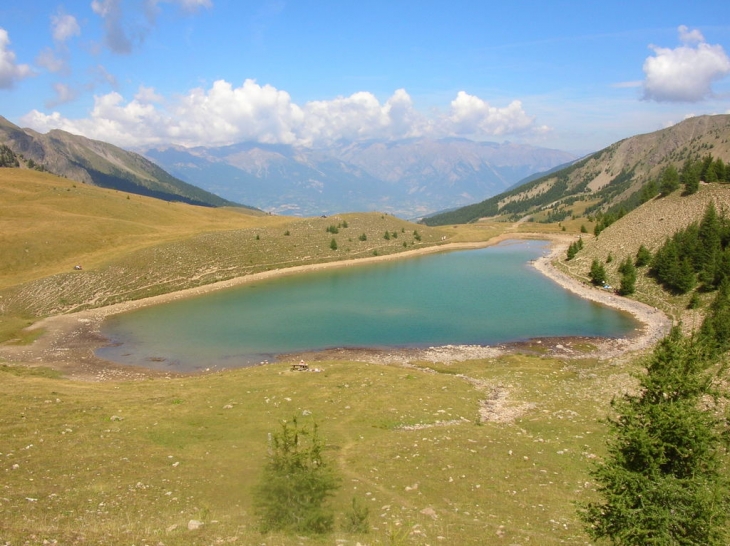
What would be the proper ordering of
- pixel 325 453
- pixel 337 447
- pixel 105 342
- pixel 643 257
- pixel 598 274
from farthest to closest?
pixel 598 274 < pixel 643 257 < pixel 105 342 < pixel 337 447 < pixel 325 453

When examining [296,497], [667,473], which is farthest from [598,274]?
[296,497]

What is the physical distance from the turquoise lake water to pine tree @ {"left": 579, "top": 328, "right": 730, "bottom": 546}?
36.6 metres

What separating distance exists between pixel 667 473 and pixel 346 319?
50.0 meters

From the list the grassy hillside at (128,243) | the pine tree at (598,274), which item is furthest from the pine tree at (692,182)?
the grassy hillside at (128,243)

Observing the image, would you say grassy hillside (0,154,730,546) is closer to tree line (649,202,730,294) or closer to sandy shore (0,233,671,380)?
sandy shore (0,233,671,380)

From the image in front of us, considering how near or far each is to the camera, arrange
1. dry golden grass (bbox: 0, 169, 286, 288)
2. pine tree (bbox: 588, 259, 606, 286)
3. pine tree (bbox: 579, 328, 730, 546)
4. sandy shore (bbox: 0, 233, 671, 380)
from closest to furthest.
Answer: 1. pine tree (bbox: 579, 328, 730, 546)
2. sandy shore (bbox: 0, 233, 671, 380)
3. pine tree (bbox: 588, 259, 606, 286)
4. dry golden grass (bbox: 0, 169, 286, 288)

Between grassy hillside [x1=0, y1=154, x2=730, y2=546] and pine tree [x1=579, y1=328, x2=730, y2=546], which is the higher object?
pine tree [x1=579, y1=328, x2=730, y2=546]

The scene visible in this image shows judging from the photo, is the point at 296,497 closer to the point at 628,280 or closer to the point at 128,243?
the point at 628,280

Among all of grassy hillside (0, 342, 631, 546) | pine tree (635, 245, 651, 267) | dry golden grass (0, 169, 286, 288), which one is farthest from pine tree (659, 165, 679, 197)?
dry golden grass (0, 169, 286, 288)

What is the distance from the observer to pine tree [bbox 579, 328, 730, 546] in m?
11.0

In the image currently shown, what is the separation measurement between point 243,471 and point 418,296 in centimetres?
5667

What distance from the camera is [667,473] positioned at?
12.4m

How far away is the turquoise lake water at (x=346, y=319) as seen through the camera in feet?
164

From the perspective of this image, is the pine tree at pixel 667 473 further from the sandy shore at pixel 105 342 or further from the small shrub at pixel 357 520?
the sandy shore at pixel 105 342
